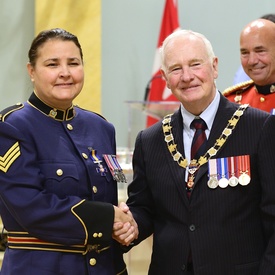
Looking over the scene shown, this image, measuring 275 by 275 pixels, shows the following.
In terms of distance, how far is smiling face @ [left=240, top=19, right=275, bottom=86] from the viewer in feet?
10.8

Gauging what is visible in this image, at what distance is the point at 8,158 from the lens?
2.28 meters

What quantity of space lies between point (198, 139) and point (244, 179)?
0.23 meters

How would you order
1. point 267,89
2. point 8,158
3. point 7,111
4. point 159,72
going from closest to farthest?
point 8,158, point 7,111, point 267,89, point 159,72

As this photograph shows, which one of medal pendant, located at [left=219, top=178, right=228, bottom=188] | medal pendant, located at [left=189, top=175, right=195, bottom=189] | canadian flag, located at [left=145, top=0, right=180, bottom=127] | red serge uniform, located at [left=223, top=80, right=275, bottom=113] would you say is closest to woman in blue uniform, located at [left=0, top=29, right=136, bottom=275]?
medal pendant, located at [left=189, top=175, right=195, bottom=189]

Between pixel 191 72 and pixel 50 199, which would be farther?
pixel 191 72

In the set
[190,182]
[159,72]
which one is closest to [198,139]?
[190,182]

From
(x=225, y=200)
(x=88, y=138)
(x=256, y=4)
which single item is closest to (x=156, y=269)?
(x=225, y=200)

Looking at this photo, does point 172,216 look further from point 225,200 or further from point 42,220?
point 42,220

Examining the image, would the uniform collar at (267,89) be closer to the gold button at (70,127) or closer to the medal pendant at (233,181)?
the medal pendant at (233,181)

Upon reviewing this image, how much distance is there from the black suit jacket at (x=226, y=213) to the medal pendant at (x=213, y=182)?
0.01m

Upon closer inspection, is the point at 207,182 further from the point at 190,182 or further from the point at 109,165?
the point at 109,165

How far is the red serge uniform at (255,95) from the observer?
10.6ft

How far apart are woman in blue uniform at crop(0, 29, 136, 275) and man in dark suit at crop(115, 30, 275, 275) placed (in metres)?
0.14

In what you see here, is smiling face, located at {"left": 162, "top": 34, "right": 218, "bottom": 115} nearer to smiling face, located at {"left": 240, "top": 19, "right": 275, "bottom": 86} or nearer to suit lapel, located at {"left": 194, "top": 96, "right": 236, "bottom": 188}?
suit lapel, located at {"left": 194, "top": 96, "right": 236, "bottom": 188}
